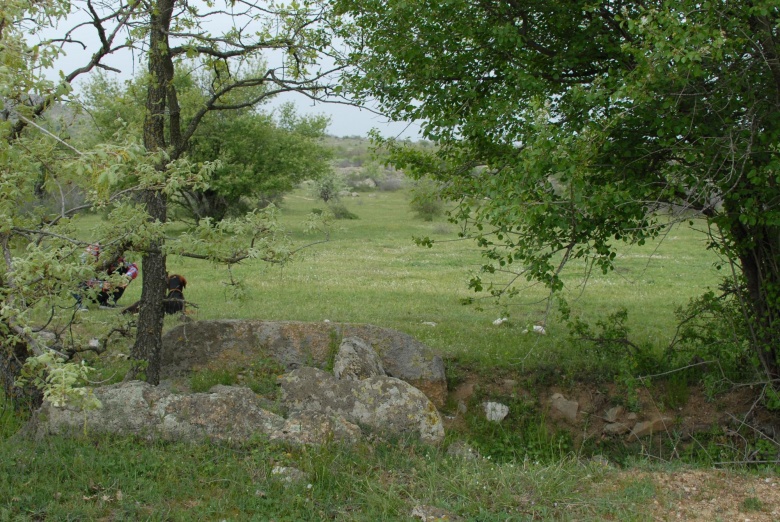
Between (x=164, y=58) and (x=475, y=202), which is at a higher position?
(x=164, y=58)

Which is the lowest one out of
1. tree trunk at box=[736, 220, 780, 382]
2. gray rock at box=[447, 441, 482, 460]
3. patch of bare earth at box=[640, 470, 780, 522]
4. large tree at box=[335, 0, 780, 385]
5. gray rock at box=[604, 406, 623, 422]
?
gray rock at box=[604, 406, 623, 422]

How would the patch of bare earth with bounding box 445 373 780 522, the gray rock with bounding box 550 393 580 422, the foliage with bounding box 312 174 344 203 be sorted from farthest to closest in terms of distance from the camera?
the foliage with bounding box 312 174 344 203, the gray rock with bounding box 550 393 580 422, the patch of bare earth with bounding box 445 373 780 522

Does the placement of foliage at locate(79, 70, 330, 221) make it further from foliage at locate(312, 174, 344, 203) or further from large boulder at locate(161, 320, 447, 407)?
large boulder at locate(161, 320, 447, 407)

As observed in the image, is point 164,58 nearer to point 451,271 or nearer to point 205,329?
point 205,329

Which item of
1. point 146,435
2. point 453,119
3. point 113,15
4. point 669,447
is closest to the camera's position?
point 146,435

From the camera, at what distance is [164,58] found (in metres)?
8.34

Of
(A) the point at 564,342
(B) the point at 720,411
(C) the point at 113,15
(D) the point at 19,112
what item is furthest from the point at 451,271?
(D) the point at 19,112

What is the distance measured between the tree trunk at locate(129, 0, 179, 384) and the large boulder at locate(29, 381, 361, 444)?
163cm

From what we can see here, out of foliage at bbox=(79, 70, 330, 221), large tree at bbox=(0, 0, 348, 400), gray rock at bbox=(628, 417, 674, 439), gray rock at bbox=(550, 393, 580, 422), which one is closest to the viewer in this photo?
large tree at bbox=(0, 0, 348, 400)

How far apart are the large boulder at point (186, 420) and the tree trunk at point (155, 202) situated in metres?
1.63

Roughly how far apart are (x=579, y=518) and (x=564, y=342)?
5800 mm

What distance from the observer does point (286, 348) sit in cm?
944

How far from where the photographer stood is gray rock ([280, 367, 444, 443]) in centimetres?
698

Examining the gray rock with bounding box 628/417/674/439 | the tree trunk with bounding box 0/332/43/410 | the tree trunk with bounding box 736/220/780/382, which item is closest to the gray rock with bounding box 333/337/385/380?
the tree trunk with bounding box 0/332/43/410
